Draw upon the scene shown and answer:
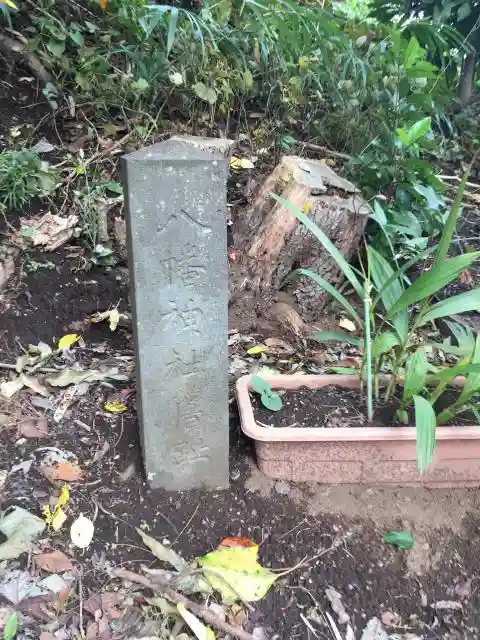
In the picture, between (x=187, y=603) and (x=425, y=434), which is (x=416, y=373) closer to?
(x=425, y=434)

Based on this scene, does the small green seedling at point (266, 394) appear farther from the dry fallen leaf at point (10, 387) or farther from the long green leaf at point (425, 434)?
the dry fallen leaf at point (10, 387)

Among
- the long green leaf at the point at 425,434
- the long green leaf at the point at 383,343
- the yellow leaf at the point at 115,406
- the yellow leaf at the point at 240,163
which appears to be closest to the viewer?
the long green leaf at the point at 425,434

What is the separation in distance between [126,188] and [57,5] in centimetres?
205

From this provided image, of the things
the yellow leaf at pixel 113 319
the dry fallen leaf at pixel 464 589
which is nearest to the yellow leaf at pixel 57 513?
the yellow leaf at pixel 113 319

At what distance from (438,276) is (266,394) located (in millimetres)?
654

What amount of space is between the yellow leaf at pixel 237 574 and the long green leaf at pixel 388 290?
2.58 ft

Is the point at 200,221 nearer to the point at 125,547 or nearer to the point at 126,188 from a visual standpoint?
the point at 126,188

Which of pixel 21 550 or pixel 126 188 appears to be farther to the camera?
pixel 21 550

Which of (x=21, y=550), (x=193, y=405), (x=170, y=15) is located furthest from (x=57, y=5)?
(x=21, y=550)

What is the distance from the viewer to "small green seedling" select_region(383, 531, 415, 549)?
1464 millimetres

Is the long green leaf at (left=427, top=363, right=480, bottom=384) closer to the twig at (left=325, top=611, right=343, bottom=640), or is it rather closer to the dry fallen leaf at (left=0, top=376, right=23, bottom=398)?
the twig at (left=325, top=611, right=343, bottom=640)

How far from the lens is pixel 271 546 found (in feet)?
4.73

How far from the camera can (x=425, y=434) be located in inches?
54.8

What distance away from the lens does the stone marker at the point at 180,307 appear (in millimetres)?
1230
